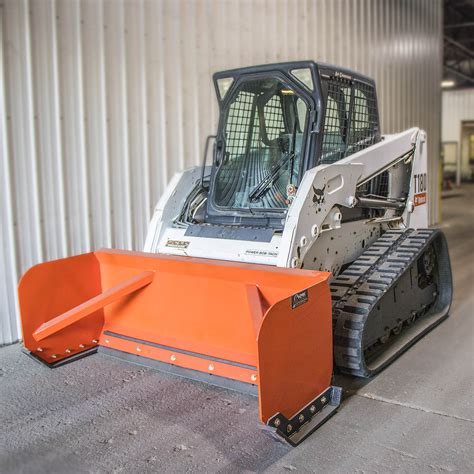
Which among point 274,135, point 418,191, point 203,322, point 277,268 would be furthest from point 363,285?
point 418,191

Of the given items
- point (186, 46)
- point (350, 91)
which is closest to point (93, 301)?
point (350, 91)

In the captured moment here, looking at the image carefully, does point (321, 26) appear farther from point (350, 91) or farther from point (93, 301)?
point (93, 301)

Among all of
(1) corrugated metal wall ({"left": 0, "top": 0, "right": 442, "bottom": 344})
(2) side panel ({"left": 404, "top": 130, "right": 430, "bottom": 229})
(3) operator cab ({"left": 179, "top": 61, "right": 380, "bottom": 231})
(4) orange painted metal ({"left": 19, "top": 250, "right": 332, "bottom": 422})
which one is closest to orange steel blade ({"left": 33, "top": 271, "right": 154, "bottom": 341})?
(4) orange painted metal ({"left": 19, "top": 250, "right": 332, "bottom": 422})

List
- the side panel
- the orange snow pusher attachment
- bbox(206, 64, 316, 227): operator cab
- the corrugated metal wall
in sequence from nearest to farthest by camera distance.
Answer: the orange snow pusher attachment < bbox(206, 64, 316, 227): operator cab < the corrugated metal wall < the side panel

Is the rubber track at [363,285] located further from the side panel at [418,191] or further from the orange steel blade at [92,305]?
the orange steel blade at [92,305]

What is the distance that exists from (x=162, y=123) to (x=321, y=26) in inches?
151

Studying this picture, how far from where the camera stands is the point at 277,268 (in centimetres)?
Result: 364

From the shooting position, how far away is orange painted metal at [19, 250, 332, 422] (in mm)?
3174

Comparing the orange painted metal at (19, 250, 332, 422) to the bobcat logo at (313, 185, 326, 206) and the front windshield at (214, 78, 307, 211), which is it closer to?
the bobcat logo at (313, 185, 326, 206)

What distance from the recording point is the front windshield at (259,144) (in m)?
4.84

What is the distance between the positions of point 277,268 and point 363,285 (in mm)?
997

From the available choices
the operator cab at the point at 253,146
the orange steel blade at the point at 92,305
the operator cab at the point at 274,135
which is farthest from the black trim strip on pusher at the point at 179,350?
the operator cab at the point at 253,146

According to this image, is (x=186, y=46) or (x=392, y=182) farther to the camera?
(x=186, y=46)

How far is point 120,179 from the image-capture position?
19.6ft
